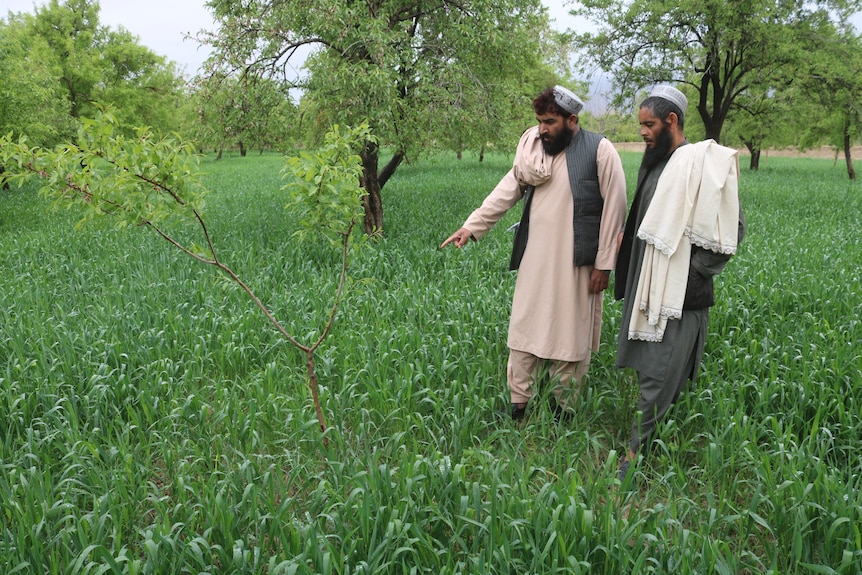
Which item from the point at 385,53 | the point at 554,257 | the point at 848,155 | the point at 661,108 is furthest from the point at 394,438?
the point at 848,155

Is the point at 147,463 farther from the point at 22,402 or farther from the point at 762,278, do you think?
the point at 762,278

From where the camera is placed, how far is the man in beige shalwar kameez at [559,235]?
128 inches

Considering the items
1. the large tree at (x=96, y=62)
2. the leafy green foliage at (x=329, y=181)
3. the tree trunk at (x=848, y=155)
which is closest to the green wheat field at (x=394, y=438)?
the leafy green foliage at (x=329, y=181)

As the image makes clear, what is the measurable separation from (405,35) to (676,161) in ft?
19.5

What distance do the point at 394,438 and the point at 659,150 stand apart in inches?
74.8

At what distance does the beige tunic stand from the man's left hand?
35 millimetres

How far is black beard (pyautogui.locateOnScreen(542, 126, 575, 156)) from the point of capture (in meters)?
3.25

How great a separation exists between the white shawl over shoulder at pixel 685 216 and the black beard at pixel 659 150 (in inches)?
2.6

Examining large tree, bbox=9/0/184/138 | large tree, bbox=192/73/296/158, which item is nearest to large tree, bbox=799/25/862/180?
large tree, bbox=192/73/296/158

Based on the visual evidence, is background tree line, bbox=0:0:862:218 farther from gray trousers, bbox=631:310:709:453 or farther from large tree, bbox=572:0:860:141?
gray trousers, bbox=631:310:709:453

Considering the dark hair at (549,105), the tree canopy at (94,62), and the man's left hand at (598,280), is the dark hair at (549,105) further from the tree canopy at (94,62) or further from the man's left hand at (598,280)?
the tree canopy at (94,62)

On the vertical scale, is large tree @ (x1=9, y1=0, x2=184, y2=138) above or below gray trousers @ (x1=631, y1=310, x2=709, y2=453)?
above

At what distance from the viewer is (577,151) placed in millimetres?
3277

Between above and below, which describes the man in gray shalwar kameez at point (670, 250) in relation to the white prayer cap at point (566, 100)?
below
